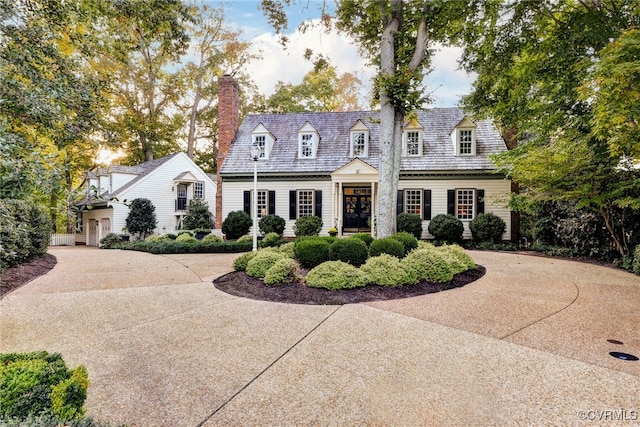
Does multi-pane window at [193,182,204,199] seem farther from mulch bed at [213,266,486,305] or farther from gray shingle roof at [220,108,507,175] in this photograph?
mulch bed at [213,266,486,305]

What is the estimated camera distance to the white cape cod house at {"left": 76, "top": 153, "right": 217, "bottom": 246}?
18281mm

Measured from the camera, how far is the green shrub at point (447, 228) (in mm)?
14289

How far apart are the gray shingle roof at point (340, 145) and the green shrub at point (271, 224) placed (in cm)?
249

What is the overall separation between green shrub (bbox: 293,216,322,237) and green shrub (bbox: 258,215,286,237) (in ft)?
2.60

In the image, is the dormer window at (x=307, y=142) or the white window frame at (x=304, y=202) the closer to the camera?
the white window frame at (x=304, y=202)

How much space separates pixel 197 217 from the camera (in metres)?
18.5

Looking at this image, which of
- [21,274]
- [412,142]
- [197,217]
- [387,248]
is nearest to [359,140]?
[412,142]

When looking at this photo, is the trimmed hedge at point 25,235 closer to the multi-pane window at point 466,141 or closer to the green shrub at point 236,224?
the green shrub at point 236,224

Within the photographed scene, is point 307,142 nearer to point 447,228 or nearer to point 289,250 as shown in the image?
point 447,228

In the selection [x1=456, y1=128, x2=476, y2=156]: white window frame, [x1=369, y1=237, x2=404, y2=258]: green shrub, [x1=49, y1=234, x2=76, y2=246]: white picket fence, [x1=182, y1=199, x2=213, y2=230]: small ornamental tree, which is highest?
[x1=456, y1=128, x2=476, y2=156]: white window frame

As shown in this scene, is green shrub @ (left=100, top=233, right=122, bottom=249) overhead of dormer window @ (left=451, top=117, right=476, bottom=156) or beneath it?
beneath

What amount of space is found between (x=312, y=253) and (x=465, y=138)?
12.3m

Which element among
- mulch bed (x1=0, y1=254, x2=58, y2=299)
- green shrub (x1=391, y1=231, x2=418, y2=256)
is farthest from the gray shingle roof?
mulch bed (x1=0, y1=254, x2=58, y2=299)

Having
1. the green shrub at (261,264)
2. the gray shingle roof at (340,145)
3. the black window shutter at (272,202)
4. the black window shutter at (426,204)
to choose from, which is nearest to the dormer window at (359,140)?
the gray shingle roof at (340,145)
